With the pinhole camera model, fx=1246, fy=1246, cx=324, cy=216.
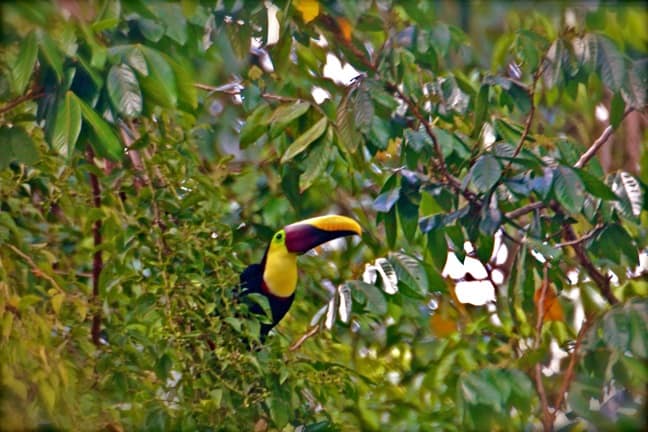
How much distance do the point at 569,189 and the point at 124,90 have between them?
31.2 inches

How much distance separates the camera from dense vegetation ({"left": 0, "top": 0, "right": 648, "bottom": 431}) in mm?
2100

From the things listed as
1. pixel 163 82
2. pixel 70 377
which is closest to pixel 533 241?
pixel 163 82

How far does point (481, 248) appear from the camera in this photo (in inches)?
95.9

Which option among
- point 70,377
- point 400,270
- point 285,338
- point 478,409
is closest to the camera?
A: point 478,409

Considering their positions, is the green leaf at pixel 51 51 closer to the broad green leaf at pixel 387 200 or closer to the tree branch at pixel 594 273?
the broad green leaf at pixel 387 200

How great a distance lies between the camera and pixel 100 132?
2.11m

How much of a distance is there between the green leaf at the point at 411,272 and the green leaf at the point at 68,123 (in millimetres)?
723

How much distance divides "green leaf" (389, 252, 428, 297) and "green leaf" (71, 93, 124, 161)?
2.00 ft

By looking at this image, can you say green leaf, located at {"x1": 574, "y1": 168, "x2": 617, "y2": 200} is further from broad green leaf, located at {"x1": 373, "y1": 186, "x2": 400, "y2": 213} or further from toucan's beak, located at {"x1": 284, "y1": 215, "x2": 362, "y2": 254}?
toucan's beak, located at {"x1": 284, "y1": 215, "x2": 362, "y2": 254}

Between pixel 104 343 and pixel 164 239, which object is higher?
pixel 164 239

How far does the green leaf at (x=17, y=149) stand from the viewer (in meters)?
2.21

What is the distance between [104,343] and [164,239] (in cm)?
42

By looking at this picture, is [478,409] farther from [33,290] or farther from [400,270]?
[33,290]

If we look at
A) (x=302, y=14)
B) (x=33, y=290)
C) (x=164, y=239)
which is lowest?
(x=33, y=290)
